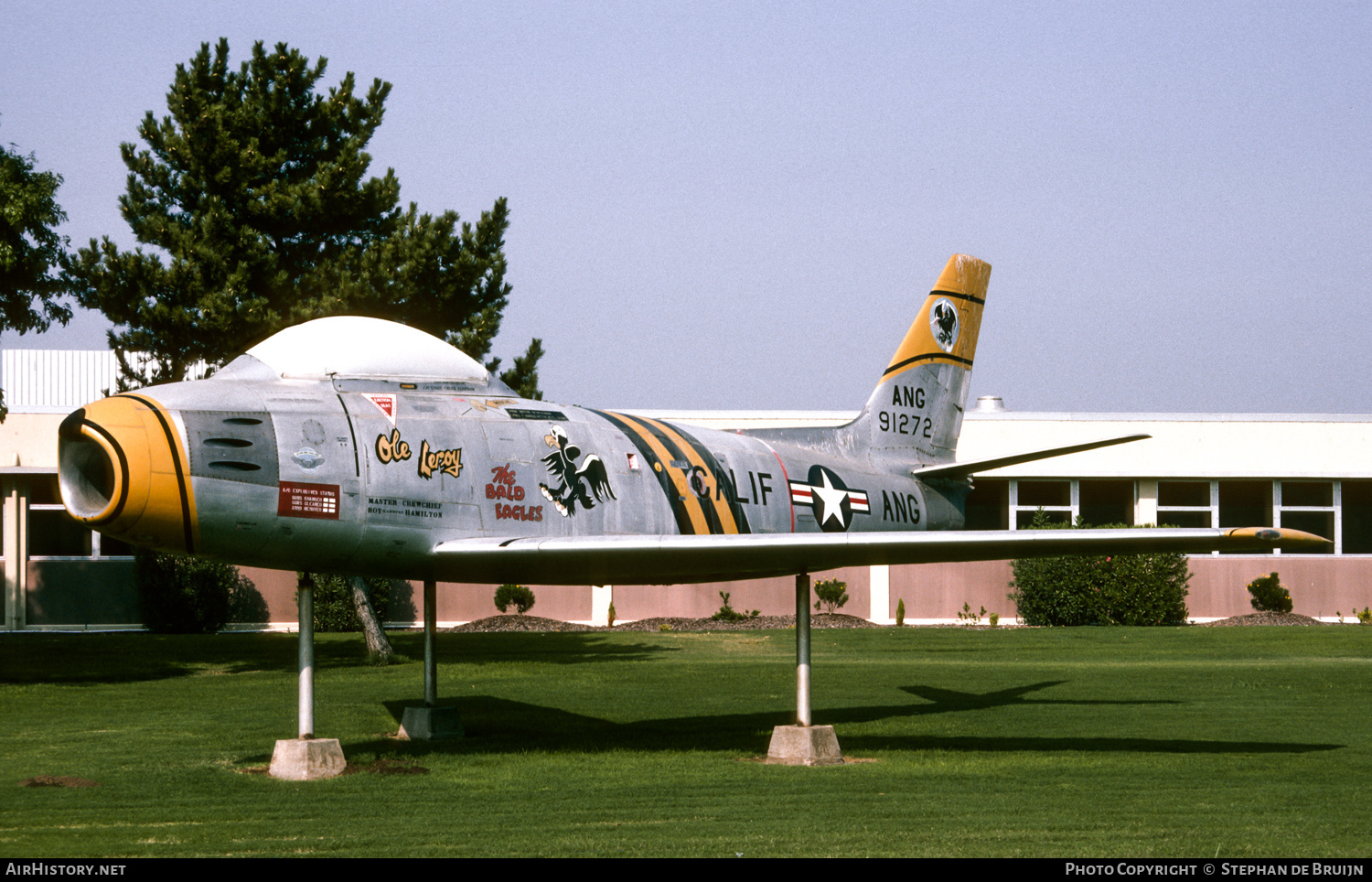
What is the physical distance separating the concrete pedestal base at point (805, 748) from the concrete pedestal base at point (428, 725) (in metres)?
3.47

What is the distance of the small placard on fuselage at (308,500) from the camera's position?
10391 mm

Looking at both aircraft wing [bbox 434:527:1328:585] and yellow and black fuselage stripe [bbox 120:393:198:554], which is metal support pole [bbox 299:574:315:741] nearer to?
aircraft wing [bbox 434:527:1328:585]

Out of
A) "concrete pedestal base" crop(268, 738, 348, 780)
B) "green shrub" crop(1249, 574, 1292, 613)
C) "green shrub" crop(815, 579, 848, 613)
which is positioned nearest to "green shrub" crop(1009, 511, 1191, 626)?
"green shrub" crop(1249, 574, 1292, 613)

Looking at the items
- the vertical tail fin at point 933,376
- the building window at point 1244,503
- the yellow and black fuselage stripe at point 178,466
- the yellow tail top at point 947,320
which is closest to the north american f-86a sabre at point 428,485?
the yellow and black fuselage stripe at point 178,466

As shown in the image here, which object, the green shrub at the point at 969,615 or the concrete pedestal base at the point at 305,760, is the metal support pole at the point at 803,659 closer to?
the concrete pedestal base at the point at 305,760

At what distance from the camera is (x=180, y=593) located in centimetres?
2992

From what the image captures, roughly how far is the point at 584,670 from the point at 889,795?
11.9m

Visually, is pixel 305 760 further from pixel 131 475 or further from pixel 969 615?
pixel 969 615

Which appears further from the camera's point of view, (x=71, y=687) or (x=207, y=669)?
(x=207, y=669)

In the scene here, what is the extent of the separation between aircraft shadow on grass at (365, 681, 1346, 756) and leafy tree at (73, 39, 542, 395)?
9507 mm

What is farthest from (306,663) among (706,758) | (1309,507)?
(1309,507)

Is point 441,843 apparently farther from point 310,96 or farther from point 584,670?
point 310,96

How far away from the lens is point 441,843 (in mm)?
8328

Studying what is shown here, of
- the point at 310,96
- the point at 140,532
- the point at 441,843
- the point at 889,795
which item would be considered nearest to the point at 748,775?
the point at 889,795
